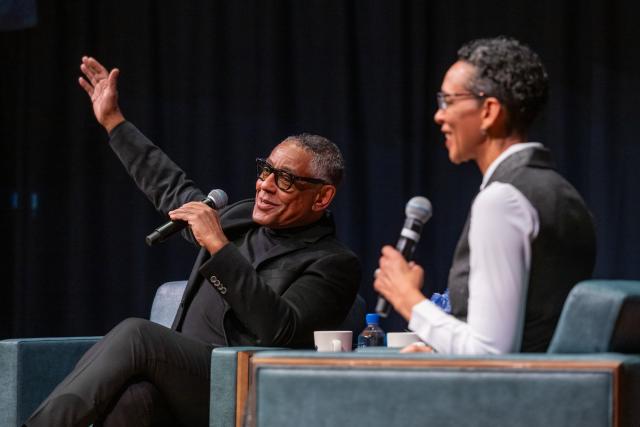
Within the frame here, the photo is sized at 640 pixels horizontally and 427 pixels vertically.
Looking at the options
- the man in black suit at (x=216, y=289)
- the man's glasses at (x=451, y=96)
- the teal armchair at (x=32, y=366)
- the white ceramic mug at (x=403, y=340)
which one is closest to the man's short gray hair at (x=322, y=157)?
the man in black suit at (x=216, y=289)

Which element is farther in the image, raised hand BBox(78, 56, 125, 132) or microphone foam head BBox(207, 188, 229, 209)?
raised hand BBox(78, 56, 125, 132)

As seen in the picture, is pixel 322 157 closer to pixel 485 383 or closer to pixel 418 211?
pixel 418 211

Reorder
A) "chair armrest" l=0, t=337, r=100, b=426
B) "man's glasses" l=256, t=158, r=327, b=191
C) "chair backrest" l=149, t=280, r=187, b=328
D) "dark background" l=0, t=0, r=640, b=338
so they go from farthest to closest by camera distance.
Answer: "dark background" l=0, t=0, r=640, b=338 → "chair backrest" l=149, t=280, r=187, b=328 → "man's glasses" l=256, t=158, r=327, b=191 → "chair armrest" l=0, t=337, r=100, b=426

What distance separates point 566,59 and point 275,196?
195cm

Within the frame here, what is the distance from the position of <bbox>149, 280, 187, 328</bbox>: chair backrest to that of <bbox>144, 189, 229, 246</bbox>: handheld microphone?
1.72ft

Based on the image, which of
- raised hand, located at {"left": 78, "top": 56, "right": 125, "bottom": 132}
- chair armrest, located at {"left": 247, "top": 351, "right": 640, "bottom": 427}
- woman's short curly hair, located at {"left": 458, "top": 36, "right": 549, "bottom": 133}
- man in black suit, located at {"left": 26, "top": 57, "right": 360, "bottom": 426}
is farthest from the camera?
raised hand, located at {"left": 78, "top": 56, "right": 125, "bottom": 132}

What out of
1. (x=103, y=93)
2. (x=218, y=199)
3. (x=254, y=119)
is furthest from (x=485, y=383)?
(x=254, y=119)

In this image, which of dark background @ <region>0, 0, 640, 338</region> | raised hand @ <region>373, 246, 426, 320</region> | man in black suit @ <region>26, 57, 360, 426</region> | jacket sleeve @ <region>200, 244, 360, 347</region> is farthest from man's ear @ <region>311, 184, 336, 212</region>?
dark background @ <region>0, 0, 640, 338</region>

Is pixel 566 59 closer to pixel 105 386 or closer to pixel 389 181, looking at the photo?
pixel 389 181

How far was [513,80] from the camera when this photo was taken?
1.75m

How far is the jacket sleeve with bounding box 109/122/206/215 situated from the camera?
2.92 metres

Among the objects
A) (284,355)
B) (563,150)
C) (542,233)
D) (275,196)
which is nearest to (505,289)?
(542,233)

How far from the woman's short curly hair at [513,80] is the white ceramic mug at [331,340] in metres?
0.79

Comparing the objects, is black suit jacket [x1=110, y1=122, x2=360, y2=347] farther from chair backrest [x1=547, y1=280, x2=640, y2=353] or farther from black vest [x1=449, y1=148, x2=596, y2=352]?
chair backrest [x1=547, y1=280, x2=640, y2=353]
